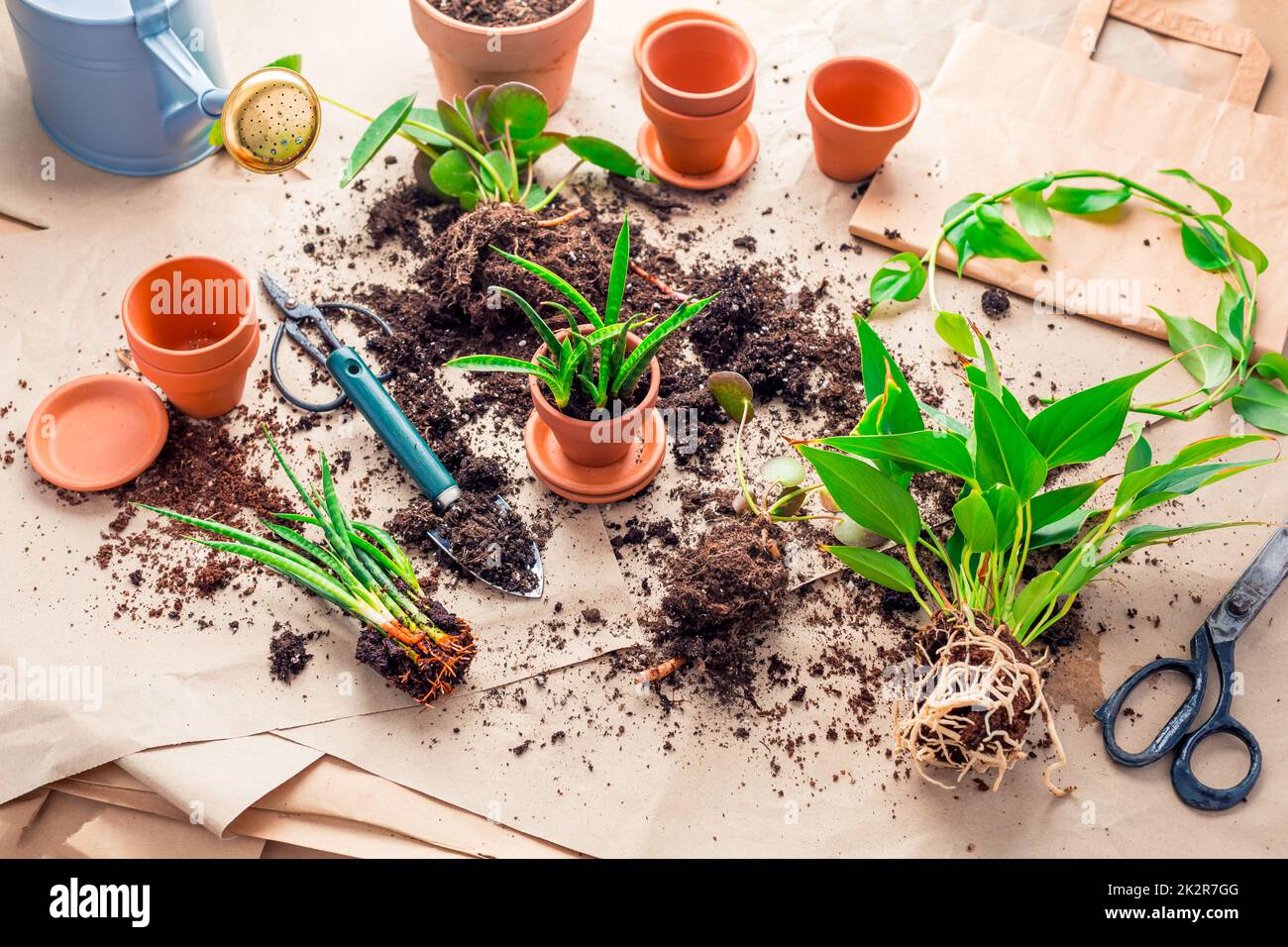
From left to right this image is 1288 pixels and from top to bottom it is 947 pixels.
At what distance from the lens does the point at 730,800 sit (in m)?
1.30

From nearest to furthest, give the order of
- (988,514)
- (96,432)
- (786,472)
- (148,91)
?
(988,514)
(786,472)
(96,432)
(148,91)

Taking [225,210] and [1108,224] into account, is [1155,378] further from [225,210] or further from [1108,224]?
[225,210]

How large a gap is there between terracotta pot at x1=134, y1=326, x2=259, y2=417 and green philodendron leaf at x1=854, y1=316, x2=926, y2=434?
803 mm

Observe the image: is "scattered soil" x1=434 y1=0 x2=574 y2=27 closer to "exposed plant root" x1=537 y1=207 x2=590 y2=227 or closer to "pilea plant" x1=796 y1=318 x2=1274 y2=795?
"exposed plant root" x1=537 y1=207 x2=590 y2=227

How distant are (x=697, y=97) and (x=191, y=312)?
0.80 metres

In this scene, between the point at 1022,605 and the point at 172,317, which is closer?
the point at 1022,605

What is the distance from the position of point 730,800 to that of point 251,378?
90cm

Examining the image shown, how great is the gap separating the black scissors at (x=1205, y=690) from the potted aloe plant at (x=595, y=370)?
2.31 ft

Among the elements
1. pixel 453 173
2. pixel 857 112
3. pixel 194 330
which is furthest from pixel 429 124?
pixel 857 112

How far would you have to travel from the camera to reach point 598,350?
1.41 meters

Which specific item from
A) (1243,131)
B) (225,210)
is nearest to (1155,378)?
(1243,131)

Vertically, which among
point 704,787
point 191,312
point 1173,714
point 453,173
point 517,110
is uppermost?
point 517,110

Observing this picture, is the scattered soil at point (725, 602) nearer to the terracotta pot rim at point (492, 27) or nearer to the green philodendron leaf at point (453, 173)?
the green philodendron leaf at point (453, 173)

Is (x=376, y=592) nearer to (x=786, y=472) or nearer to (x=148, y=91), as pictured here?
(x=786, y=472)
